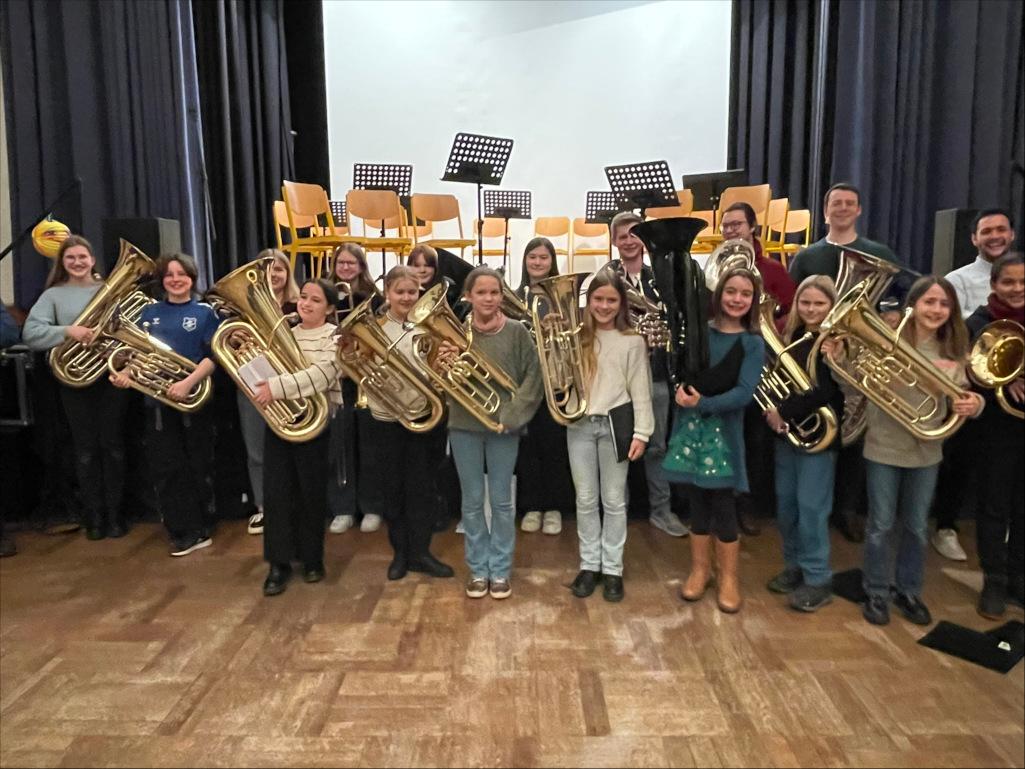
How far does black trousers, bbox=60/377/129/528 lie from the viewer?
12.8 feet

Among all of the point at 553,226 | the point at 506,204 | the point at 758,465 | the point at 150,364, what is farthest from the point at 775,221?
the point at 150,364

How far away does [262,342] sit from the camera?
3121 mm

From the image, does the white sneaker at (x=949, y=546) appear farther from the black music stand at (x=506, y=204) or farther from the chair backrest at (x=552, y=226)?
the chair backrest at (x=552, y=226)

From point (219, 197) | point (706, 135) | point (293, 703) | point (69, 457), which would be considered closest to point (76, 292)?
point (69, 457)

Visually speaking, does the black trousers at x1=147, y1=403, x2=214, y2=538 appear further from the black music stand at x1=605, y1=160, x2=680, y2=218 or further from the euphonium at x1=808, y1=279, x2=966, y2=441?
the euphonium at x1=808, y1=279, x2=966, y2=441

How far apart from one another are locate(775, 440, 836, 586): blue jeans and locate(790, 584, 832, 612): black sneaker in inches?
0.9

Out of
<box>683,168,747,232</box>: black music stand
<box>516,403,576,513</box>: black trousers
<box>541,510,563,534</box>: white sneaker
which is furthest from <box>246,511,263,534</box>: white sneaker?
<box>683,168,747,232</box>: black music stand

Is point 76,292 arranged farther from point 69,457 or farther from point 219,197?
point 219,197

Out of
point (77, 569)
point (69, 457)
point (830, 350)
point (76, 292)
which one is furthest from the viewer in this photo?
point (69, 457)

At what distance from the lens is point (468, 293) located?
3076 millimetres

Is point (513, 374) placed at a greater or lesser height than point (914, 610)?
greater

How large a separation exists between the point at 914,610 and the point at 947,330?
1142 millimetres

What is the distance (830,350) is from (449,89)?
6658 mm

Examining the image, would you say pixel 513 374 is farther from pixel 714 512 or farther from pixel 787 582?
pixel 787 582
